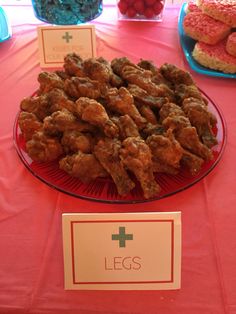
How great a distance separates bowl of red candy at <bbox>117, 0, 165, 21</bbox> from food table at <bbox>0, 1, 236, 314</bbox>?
0.48 meters

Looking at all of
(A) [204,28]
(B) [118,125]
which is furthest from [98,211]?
(A) [204,28]

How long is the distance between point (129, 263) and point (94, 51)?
30.1 inches

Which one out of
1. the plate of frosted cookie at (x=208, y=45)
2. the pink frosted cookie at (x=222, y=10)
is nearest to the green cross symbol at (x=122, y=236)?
the plate of frosted cookie at (x=208, y=45)

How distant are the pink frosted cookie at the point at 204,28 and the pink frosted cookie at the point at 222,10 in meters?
0.02

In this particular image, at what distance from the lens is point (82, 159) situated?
85 cm

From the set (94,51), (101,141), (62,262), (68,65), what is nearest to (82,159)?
(101,141)

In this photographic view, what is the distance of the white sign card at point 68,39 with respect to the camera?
1.30 metres

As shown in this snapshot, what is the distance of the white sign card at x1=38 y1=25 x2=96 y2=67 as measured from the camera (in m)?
1.30

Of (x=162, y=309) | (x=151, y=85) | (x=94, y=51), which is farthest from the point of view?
(x=94, y=51)

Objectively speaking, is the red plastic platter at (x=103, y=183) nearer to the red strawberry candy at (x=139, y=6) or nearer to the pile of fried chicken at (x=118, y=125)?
the pile of fried chicken at (x=118, y=125)

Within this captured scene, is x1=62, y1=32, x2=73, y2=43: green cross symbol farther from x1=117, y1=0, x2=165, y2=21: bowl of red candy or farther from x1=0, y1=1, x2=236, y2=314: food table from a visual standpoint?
x1=117, y1=0, x2=165, y2=21: bowl of red candy

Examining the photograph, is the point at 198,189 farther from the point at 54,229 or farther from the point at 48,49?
the point at 48,49

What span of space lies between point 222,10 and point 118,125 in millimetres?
667

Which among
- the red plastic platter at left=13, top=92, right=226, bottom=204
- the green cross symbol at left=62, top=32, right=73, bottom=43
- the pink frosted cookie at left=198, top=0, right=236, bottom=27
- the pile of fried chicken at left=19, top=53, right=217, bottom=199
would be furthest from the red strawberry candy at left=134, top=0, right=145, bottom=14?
the red plastic platter at left=13, top=92, right=226, bottom=204
